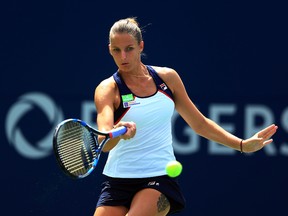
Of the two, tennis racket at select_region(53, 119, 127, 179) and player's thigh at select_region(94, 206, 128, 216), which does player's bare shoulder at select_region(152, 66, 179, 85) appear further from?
player's thigh at select_region(94, 206, 128, 216)

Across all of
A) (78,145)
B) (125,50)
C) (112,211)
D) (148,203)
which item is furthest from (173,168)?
(125,50)

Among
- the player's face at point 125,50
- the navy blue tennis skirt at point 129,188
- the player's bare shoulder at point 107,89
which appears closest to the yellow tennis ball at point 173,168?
the navy blue tennis skirt at point 129,188

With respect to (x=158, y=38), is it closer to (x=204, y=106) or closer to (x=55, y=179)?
(x=204, y=106)

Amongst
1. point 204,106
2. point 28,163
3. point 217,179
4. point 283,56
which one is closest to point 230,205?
point 217,179

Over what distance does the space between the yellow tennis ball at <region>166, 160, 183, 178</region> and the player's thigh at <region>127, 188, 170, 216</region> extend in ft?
0.52

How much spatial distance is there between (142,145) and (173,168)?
30 centimetres

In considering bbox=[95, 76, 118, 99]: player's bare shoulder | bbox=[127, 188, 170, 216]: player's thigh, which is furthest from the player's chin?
bbox=[127, 188, 170, 216]: player's thigh

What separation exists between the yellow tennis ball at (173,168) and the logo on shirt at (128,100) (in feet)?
1.48

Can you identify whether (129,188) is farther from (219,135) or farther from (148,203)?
(219,135)

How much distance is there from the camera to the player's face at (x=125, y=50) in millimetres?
4770

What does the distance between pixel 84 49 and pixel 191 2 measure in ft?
3.70

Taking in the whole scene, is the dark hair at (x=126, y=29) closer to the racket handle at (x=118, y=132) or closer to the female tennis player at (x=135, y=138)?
the female tennis player at (x=135, y=138)

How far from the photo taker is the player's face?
4.77 metres

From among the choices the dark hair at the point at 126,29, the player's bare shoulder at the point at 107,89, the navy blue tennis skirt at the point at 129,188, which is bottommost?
the navy blue tennis skirt at the point at 129,188
